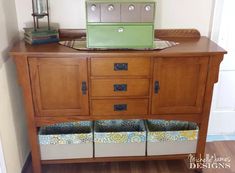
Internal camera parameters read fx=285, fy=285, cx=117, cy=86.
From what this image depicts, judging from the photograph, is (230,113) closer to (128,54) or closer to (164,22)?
(164,22)

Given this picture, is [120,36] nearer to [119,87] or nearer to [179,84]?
[119,87]

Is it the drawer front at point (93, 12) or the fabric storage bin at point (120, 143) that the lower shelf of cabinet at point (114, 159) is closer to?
the fabric storage bin at point (120, 143)

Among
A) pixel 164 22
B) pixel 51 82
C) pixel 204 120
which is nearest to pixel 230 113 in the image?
pixel 204 120

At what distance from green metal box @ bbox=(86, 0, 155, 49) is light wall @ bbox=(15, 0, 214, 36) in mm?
335

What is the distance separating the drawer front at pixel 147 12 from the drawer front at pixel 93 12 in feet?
0.87

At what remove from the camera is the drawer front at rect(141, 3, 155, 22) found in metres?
1.68

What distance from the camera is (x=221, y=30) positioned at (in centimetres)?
214

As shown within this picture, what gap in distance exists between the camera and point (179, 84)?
1.80 m

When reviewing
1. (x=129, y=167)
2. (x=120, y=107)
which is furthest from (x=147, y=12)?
(x=129, y=167)

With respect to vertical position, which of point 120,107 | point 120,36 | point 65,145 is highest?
point 120,36

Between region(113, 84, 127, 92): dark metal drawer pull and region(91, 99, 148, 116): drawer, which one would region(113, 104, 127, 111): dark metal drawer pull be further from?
region(113, 84, 127, 92): dark metal drawer pull

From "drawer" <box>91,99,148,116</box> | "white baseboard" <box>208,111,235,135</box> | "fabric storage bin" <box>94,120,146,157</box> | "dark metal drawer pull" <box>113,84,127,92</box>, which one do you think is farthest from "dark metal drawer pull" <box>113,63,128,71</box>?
"white baseboard" <box>208,111,235,135</box>

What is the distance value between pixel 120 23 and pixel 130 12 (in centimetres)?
9

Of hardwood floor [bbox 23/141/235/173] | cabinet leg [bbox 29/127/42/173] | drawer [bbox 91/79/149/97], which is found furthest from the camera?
hardwood floor [bbox 23/141/235/173]
